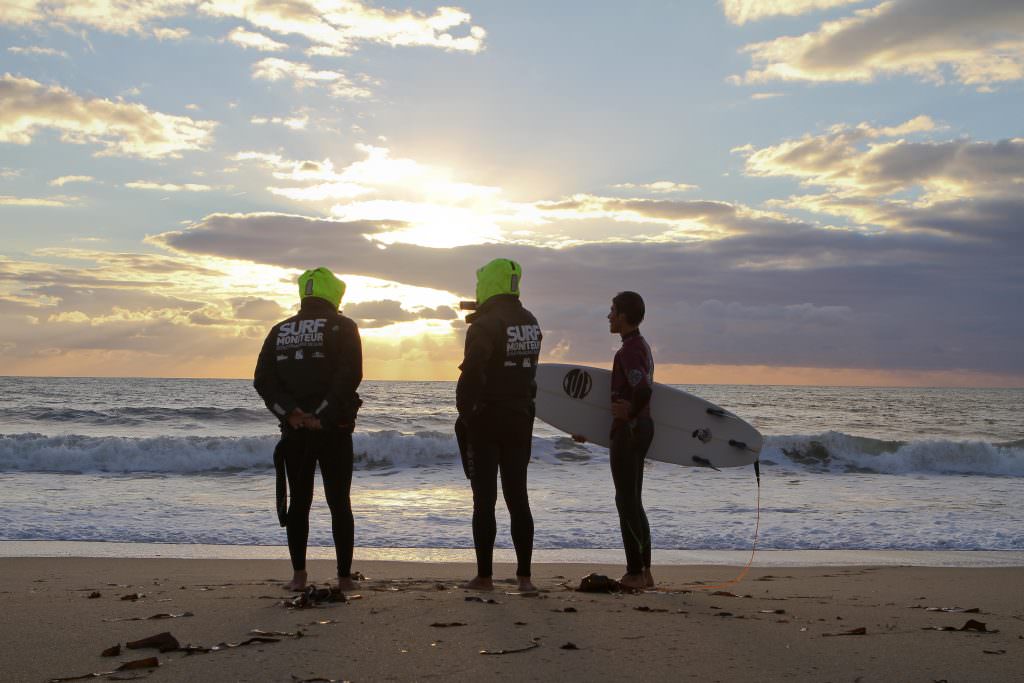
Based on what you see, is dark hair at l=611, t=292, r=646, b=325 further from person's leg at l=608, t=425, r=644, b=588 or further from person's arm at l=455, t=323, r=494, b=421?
person's arm at l=455, t=323, r=494, b=421

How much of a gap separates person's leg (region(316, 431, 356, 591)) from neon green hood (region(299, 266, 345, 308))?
821mm

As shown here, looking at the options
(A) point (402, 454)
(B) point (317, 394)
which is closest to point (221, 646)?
(B) point (317, 394)

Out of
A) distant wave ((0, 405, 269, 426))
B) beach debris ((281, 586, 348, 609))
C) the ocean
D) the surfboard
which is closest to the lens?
beach debris ((281, 586, 348, 609))

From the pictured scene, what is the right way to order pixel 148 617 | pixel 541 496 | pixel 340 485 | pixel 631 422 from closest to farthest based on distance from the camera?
1. pixel 148 617
2. pixel 340 485
3. pixel 631 422
4. pixel 541 496

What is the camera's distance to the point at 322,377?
4.86 m

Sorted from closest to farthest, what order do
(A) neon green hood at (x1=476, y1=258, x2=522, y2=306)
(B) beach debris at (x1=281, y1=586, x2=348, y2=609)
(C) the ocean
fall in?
(B) beach debris at (x1=281, y1=586, x2=348, y2=609), (A) neon green hood at (x1=476, y1=258, x2=522, y2=306), (C) the ocean

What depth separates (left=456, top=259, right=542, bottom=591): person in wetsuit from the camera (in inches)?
198

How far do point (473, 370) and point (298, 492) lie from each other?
1249mm

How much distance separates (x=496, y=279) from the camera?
5.24 m

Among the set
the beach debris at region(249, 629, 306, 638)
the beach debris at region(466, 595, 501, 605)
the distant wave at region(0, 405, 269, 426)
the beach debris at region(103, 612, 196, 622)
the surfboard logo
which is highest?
the surfboard logo

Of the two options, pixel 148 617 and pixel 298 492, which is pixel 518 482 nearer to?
pixel 298 492

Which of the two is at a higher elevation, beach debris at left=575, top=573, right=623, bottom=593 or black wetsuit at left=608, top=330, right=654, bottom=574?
black wetsuit at left=608, top=330, right=654, bottom=574

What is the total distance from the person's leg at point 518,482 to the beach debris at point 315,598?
112 cm

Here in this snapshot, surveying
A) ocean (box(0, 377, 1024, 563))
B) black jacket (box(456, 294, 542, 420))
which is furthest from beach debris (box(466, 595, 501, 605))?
ocean (box(0, 377, 1024, 563))
